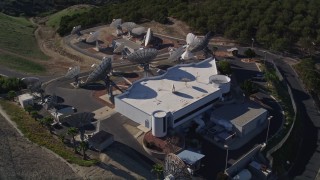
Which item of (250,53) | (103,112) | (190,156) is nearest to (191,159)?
(190,156)

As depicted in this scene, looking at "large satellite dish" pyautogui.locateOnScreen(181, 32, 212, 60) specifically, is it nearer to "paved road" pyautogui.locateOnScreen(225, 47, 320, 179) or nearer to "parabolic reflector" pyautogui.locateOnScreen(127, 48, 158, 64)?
"parabolic reflector" pyautogui.locateOnScreen(127, 48, 158, 64)

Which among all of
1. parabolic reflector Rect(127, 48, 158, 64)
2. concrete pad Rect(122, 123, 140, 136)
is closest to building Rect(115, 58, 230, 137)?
concrete pad Rect(122, 123, 140, 136)

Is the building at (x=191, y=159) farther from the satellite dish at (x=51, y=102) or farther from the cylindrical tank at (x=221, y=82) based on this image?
the satellite dish at (x=51, y=102)

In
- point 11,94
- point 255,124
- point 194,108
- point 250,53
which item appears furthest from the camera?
point 250,53

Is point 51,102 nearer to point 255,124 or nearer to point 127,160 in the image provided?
point 127,160

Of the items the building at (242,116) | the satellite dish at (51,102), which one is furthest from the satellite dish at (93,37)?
the building at (242,116)

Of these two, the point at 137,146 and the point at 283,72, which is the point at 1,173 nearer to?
the point at 137,146

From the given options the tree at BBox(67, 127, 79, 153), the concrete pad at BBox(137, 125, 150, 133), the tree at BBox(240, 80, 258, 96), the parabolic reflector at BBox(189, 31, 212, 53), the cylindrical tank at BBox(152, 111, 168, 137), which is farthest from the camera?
the parabolic reflector at BBox(189, 31, 212, 53)
